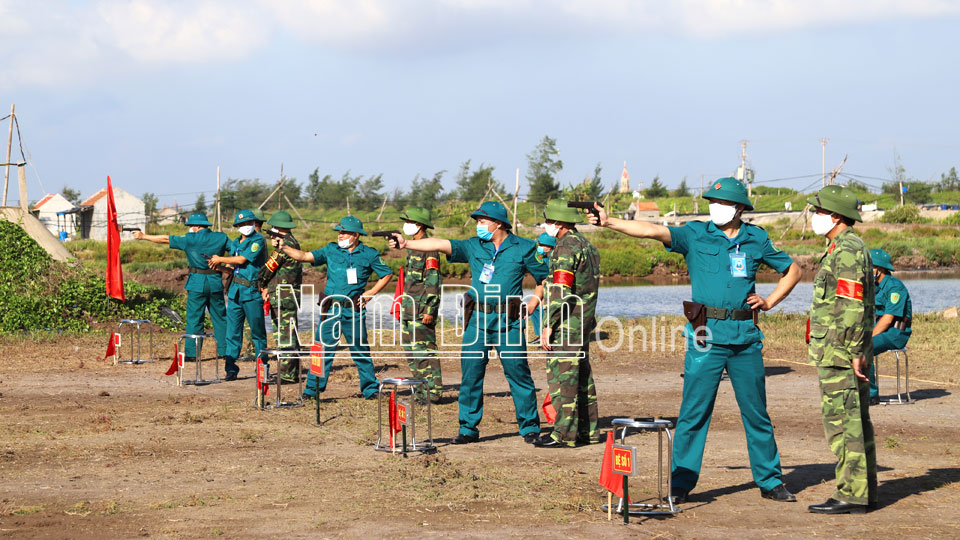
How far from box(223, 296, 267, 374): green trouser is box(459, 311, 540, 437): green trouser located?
5221mm

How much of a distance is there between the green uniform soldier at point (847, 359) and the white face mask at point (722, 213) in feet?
1.92

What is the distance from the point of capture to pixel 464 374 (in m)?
9.52

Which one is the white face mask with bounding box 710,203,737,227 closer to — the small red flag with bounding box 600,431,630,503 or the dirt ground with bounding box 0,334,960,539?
the small red flag with bounding box 600,431,630,503

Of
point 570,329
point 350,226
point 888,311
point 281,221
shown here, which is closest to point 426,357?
point 350,226

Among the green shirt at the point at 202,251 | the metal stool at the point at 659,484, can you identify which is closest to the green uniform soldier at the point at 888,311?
the metal stool at the point at 659,484

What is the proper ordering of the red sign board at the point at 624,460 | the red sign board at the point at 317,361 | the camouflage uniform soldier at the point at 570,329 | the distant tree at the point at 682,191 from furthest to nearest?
the distant tree at the point at 682,191 < the red sign board at the point at 317,361 < the camouflage uniform soldier at the point at 570,329 < the red sign board at the point at 624,460

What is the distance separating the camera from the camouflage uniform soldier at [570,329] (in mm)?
9148

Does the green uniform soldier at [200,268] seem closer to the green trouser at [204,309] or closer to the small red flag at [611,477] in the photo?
the green trouser at [204,309]

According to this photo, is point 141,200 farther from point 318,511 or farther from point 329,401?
point 318,511

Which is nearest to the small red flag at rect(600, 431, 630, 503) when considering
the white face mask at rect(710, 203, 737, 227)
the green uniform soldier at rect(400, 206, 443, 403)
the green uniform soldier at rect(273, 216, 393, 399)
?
the white face mask at rect(710, 203, 737, 227)

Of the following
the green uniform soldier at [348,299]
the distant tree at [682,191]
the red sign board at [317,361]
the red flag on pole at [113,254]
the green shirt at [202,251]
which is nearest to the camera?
the red sign board at [317,361]

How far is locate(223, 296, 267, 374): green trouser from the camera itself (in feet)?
45.8

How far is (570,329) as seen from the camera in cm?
914

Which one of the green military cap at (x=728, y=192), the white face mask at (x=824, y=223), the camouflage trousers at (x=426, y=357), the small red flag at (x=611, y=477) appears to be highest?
the green military cap at (x=728, y=192)
